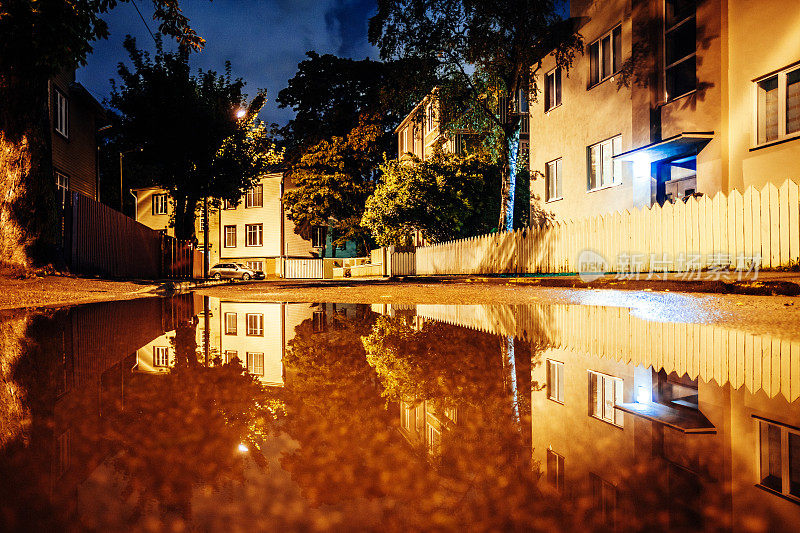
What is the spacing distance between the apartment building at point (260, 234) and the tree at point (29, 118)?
35856 mm

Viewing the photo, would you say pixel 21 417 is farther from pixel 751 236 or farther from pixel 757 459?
pixel 751 236

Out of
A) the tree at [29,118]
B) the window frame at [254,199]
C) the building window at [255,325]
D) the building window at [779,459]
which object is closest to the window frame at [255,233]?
the window frame at [254,199]

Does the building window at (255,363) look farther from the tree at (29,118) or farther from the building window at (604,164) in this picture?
the building window at (604,164)

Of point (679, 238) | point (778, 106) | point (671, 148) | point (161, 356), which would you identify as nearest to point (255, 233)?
point (671, 148)

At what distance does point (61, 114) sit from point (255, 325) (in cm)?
2121

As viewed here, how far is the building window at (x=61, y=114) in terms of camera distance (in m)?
20.6

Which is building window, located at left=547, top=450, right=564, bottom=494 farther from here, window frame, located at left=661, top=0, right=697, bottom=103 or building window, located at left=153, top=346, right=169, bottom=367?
window frame, located at left=661, top=0, right=697, bottom=103

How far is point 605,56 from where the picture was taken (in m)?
18.0

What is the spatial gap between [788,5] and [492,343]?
41.6ft

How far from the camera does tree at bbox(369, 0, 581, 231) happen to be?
19062 mm

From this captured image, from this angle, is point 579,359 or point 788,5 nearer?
point 579,359

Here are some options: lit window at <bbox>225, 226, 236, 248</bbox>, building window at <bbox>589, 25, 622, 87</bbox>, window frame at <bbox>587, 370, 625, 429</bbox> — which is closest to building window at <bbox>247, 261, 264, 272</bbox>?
lit window at <bbox>225, 226, 236, 248</bbox>

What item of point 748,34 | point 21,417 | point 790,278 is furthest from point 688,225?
point 21,417

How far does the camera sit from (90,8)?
12477 millimetres
